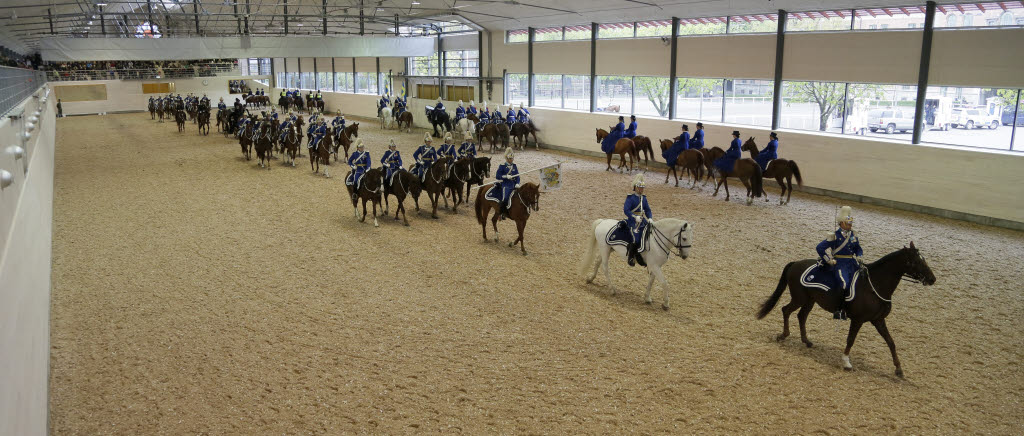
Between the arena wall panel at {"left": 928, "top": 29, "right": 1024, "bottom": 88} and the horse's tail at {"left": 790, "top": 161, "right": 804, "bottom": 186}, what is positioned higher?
the arena wall panel at {"left": 928, "top": 29, "right": 1024, "bottom": 88}

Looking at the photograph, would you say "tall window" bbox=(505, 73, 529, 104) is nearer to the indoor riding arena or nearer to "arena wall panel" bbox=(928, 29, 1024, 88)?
the indoor riding arena

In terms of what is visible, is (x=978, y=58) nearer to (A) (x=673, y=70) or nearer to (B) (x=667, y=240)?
(A) (x=673, y=70)

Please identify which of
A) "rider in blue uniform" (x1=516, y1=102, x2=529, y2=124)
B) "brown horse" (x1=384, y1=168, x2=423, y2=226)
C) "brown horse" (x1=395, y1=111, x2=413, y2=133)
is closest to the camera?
"brown horse" (x1=384, y1=168, x2=423, y2=226)

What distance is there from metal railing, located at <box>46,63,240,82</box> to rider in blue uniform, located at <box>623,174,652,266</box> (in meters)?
43.9

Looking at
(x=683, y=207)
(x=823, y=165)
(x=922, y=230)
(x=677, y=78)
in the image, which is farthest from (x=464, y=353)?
(x=677, y=78)

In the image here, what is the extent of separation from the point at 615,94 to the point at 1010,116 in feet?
37.4

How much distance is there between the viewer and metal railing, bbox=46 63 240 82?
134 ft

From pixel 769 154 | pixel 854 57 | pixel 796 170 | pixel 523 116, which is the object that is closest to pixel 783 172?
pixel 796 170

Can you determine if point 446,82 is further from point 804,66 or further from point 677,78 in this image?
→ point 804,66

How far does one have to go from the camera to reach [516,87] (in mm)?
26859

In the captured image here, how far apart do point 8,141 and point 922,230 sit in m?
13.5

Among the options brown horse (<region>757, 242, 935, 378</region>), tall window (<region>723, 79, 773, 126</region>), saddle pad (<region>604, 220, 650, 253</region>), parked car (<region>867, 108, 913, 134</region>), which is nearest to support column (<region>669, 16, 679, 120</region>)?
tall window (<region>723, 79, 773, 126</region>)

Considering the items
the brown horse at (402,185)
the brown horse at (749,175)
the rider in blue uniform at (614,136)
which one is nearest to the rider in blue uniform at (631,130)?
the rider in blue uniform at (614,136)

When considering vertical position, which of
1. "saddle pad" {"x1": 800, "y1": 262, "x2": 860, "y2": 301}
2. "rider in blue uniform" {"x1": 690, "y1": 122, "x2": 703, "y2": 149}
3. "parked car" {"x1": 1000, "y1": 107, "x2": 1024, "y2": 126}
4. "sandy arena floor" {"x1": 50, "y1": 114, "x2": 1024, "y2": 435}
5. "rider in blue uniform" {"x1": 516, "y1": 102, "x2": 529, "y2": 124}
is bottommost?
"sandy arena floor" {"x1": 50, "y1": 114, "x2": 1024, "y2": 435}
